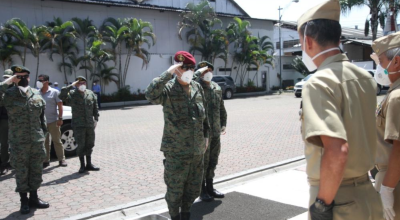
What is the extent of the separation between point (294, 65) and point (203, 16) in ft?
40.9

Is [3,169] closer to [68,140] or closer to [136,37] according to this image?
[68,140]

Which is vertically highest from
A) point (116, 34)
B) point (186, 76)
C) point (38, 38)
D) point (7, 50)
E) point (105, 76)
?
point (116, 34)

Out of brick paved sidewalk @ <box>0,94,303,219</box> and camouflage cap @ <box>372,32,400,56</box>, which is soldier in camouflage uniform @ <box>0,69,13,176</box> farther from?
camouflage cap @ <box>372,32,400,56</box>

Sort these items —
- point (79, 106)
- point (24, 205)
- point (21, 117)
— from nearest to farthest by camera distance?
1. point (24, 205)
2. point (21, 117)
3. point (79, 106)

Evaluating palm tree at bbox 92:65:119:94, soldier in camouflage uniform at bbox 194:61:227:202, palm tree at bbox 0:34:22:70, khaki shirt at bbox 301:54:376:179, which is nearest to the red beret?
soldier in camouflage uniform at bbox 194:61:227:202

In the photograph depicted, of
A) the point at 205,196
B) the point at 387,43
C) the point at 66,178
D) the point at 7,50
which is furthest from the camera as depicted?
the point at 7,50

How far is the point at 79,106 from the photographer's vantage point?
686 centimetres

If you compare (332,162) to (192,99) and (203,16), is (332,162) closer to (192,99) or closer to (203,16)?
(192,99)

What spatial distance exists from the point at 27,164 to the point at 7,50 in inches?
693

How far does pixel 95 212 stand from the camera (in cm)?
472

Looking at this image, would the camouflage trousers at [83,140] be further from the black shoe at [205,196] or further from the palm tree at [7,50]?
the palm tree at [7,50]

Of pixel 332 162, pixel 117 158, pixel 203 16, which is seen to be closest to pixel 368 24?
pixel 203 16

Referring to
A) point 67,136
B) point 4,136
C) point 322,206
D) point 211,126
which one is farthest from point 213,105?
point 67,136

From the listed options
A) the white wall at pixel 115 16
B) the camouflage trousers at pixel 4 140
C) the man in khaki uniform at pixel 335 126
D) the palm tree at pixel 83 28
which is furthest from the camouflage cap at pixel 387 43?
the white wall at pixel 115 16
